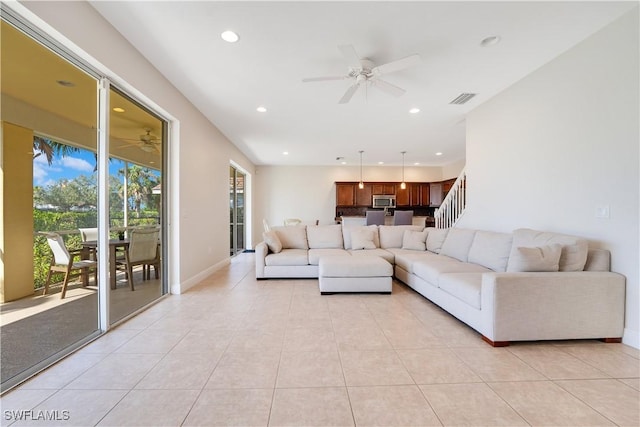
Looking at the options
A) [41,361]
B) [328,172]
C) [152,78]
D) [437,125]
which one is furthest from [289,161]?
[41,361]

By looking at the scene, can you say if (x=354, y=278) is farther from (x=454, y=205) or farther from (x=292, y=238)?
(x=454, y=205)

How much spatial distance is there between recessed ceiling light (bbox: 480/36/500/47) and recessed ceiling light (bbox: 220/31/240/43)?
229 cm

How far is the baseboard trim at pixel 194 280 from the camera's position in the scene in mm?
3506

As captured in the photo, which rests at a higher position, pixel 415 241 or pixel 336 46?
pixel 336 46

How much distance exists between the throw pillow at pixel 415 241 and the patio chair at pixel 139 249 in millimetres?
4064

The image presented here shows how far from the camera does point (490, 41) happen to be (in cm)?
240

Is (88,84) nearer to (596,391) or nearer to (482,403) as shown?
(482,403)

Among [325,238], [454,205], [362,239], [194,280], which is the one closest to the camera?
[194,280]

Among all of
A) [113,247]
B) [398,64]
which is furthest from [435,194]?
[113,247]

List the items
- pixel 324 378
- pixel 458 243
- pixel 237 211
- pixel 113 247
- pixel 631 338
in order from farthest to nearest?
pixel 237 211 → pixel 458 243 → pixel 113 247 → pixel 631 338 → pixel 324 378

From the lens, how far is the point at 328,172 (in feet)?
28.5

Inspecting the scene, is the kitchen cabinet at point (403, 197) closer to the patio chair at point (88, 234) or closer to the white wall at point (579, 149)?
the white wall at point (579, 149)

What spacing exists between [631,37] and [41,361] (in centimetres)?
525

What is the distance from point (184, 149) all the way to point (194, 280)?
195 cm
